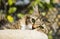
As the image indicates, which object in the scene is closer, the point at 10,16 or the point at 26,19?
the point at 26,19

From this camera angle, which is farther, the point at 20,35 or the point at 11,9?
the point at 11,9

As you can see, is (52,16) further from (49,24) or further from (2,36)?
(2,36)

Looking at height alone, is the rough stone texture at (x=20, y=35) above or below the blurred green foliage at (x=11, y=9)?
below

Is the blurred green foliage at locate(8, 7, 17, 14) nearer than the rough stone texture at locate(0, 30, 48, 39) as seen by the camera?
No

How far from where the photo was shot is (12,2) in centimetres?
159

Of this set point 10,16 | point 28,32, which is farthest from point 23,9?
point 28,32

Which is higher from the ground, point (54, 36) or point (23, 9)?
point (23, 9)

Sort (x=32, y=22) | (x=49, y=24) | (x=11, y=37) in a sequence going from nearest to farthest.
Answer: (x=11, y=37) < (x=32, y=22) < (x=49, y=24)

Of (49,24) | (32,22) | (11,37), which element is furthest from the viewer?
(49,24)

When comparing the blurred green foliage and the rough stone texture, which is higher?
the blurred green foliage

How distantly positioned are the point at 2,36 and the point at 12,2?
66cm

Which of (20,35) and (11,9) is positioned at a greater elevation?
(11,9)

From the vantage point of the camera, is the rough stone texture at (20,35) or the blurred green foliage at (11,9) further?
the blurred green foliage at (11,9)

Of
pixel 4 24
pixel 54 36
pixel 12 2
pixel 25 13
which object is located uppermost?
pixel 12 2
